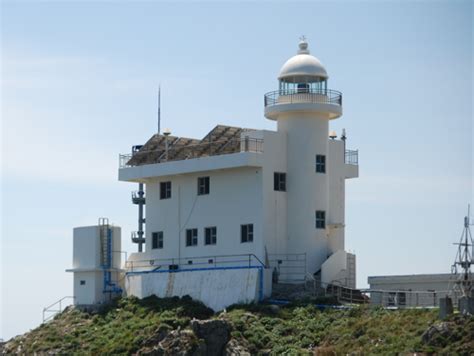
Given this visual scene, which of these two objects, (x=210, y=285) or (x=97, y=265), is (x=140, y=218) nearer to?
(x=97, y=265)

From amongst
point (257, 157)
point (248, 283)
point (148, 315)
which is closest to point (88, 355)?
point (148, 315)

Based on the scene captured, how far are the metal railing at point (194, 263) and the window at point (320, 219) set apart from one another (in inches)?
130

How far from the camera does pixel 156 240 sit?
201ft

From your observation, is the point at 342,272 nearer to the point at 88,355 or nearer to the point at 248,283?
the point at 248,283

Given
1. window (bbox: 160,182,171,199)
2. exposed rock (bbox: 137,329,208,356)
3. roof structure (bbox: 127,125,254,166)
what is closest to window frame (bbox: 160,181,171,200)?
window (bbox: 160,182,171,199)

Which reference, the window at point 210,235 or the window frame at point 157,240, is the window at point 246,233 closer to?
the window at point 210,235

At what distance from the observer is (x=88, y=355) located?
54.5m

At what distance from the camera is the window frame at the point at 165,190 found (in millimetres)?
60938

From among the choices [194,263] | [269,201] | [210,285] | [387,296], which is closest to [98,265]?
[194,263]

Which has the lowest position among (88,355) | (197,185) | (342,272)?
(88,355)

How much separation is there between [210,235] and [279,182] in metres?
4.05

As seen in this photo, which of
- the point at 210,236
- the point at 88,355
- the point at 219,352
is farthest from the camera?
the point at 210,236

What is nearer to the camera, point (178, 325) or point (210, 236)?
point (178, 325)

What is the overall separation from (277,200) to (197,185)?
14.4 ft
